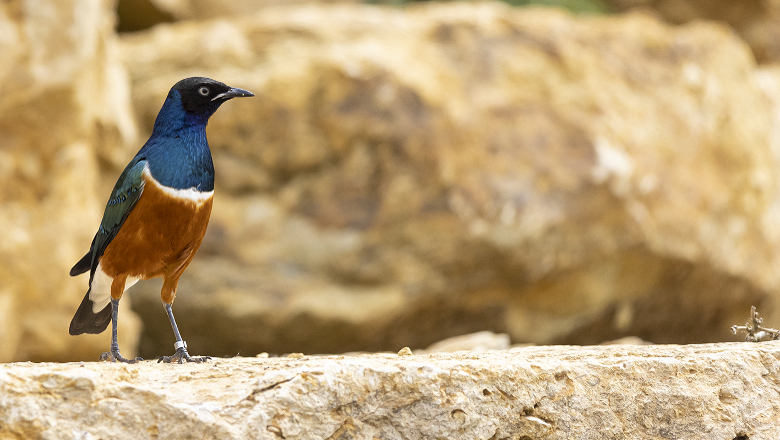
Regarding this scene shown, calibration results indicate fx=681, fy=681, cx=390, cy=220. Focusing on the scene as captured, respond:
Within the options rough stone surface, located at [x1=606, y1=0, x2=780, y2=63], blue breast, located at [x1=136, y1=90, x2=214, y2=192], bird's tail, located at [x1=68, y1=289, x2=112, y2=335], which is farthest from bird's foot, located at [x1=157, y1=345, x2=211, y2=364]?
rough stone surface, located at [x1=606, y1=0, x2=780, y2=63]

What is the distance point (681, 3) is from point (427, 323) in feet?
35.4

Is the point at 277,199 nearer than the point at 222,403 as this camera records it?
No

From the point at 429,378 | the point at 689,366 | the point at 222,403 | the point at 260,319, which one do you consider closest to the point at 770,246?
the point at 260,319

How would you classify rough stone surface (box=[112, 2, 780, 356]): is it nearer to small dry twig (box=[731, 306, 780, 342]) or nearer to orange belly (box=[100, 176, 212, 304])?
small dry twig (box=[731, 306, 780, 342])

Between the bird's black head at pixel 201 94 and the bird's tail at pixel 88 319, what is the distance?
1.36 meters

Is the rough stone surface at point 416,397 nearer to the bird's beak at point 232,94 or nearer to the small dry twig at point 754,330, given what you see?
the small dry twig at point 754,330

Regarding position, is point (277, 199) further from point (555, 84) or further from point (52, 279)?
point (555, 84)

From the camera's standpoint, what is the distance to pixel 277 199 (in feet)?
30.3

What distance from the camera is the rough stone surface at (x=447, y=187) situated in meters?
9.05

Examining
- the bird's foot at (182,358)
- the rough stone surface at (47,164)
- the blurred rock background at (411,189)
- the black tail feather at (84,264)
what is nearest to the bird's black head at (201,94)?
the black tail feather at (84,264)

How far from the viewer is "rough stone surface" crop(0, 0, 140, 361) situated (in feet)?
22.9

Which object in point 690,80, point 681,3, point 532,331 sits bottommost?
point 532,331

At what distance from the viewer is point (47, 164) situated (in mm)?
7605

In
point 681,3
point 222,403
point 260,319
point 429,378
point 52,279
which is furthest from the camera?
point 681,3
